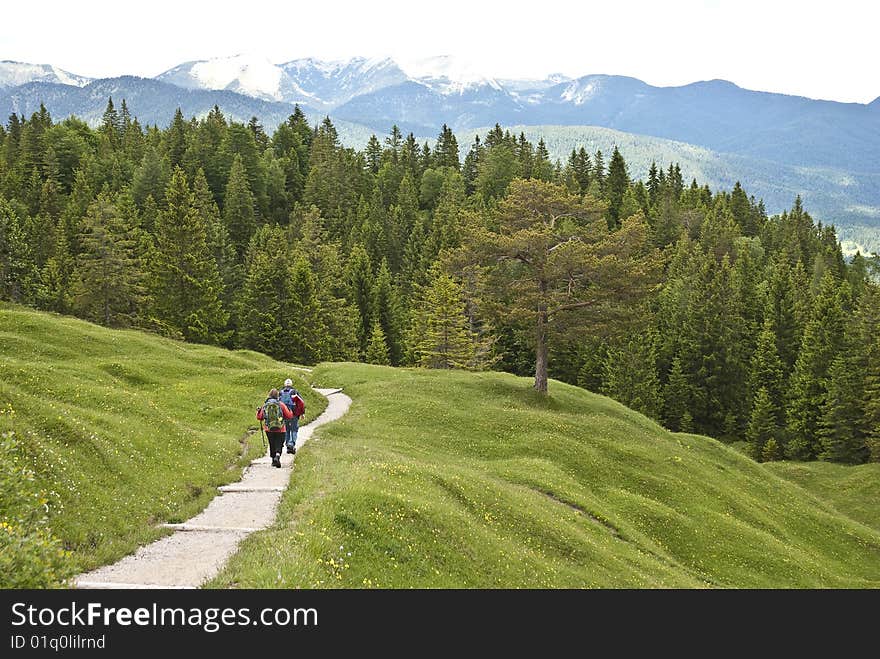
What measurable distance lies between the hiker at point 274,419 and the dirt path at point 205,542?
34.5 inches

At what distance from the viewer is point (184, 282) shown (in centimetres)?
7525

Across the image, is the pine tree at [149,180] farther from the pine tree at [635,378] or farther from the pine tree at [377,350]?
the pine tree at [635,378]

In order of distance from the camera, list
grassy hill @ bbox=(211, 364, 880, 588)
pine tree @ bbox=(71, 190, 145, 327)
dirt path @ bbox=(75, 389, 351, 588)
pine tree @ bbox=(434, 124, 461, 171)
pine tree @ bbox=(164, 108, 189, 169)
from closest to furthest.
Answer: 1. dirt path @ bbox=(75, 389, 351, 588)
2. grassy hill @ bbox=(211, 364, 880, 588)
3. pine tree @ bbox=(71, 190, 145, 327)
4. pine tree @ bbox=(164, 108, 189, 169)
5. pine tree @ bbox=(434, 124, 461, 171)

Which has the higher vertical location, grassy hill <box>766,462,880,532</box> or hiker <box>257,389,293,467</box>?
hiker <box>257,389,293,467</box>

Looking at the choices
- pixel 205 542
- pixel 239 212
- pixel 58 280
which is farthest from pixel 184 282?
pixel 205 542

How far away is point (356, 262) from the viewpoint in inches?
4227

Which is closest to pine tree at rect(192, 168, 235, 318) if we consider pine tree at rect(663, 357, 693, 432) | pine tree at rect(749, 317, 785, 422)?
pine tree at rect(663, 357, 693, 432)

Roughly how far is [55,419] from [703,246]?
129983mm

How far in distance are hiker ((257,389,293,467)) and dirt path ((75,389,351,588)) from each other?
877 millimetres

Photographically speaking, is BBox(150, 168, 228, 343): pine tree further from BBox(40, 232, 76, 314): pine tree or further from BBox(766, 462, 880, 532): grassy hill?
BBox(766, 462, 880, 532): grassy hill

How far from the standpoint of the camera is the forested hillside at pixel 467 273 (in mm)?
53281

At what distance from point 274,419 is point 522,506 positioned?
33.5 ft

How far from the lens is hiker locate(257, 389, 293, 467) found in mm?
24531

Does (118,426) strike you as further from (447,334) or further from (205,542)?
(447,334)
